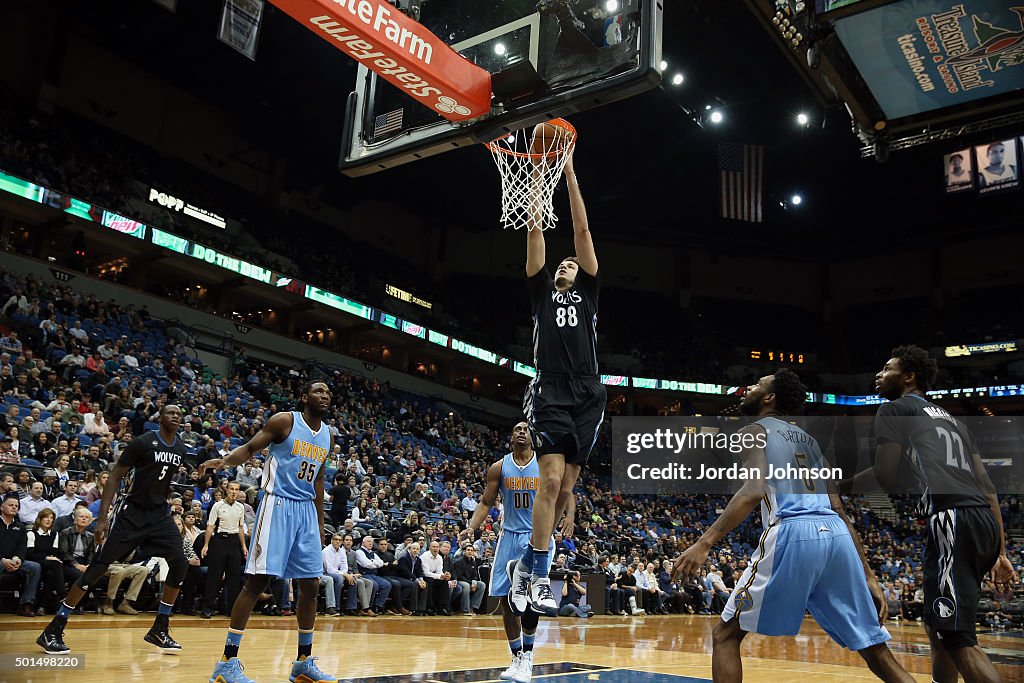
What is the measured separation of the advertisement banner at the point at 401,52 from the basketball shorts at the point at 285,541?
291 cm

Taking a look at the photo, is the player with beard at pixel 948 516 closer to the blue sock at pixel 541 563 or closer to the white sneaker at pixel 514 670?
the blue sock at pixel 541 563

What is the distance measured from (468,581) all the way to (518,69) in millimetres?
10580

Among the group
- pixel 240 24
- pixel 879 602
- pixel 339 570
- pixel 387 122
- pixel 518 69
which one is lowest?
pixel 339 570

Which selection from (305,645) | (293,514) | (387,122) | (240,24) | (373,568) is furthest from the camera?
(240,24)

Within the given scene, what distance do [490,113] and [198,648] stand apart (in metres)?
5.16

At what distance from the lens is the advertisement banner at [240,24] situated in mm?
14812

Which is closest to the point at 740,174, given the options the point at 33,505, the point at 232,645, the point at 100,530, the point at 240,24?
the point at 240,24

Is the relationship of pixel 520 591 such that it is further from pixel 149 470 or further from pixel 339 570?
pixel 339 570

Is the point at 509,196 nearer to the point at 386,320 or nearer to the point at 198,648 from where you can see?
the point at 198,648

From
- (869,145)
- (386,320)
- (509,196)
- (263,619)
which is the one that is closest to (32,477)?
(263,619)

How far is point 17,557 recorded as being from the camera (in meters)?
8.22

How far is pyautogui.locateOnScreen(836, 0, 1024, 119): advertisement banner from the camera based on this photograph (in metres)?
7.25

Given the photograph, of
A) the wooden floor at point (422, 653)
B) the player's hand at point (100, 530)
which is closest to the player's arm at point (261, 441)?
the wooden floor at point (422, 653)

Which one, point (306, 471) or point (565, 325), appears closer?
point (565, 325)
